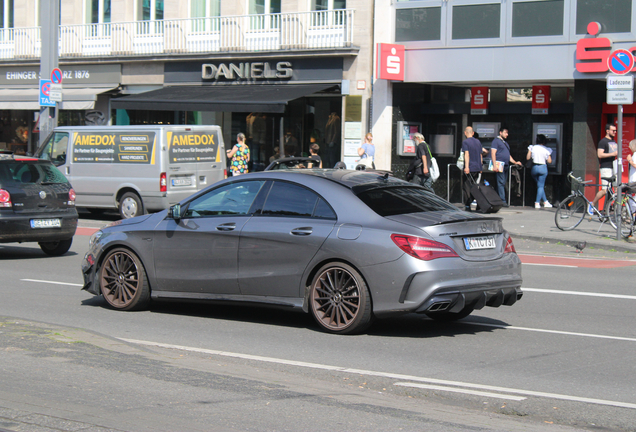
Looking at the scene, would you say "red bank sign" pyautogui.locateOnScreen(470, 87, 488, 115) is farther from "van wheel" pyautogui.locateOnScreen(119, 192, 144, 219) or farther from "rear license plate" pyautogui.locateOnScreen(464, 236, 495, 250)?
"rear license plate" pyautogui.locateOnScreen(464, 236, 495, 250)

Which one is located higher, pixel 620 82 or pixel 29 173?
pixel 620 82

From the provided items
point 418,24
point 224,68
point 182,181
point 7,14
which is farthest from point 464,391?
point 7,14

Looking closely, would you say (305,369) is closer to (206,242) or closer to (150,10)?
(206,242)

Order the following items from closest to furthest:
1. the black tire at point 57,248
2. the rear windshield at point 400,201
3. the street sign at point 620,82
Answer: the rear windshield at point 400,201
the black tire at point 57,248
the street sign at point 620,82

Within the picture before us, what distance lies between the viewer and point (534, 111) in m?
21.4

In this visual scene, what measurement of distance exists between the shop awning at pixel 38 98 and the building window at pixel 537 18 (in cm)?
1378

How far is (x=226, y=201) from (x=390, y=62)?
1397cm

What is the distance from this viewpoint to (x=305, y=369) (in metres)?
6.38

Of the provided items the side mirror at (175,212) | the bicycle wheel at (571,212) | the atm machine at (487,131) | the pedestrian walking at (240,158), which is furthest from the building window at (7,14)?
the side mirror at (175,212)

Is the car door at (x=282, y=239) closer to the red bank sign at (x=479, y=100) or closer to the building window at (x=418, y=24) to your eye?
the building window at (x=418, y=24)

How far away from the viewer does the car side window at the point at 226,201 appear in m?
8.23

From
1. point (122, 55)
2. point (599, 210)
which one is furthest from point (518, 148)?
point (122, 55)

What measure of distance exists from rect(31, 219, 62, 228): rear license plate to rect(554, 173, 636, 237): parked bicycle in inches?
369

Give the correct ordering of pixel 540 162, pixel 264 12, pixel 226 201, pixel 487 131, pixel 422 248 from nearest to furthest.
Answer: pixel 422 248 → pixel 226 201 → pixel 540 162 → pixel 487 131 → pixel 264 12
